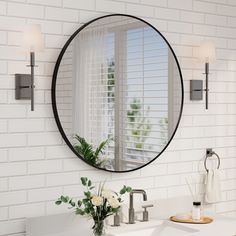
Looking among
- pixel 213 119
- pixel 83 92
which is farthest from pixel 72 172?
pixel 213 119

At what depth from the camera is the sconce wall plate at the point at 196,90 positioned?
349 cm

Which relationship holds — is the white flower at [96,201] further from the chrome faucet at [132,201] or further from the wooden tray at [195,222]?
the wooden tray at [195,222]

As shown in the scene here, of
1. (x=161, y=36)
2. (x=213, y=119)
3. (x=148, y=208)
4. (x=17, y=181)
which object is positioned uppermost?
(x=161, y=36)

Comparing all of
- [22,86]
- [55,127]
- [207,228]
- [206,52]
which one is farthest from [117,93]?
[207,228]

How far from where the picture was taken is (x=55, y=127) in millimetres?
2943

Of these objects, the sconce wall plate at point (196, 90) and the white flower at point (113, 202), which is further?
the sconce wall plate at point (196, 90)

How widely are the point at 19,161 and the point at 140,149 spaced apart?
2.64 feet

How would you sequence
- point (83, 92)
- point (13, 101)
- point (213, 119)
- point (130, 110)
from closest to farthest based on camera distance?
point (13, 101) → point (83, 92) → point (130, 110) → point (213, 119)

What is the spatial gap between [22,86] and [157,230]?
3.92ft

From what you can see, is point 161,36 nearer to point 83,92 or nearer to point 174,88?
point 174,88

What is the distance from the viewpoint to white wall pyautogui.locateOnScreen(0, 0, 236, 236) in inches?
110

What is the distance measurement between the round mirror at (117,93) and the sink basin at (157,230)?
0.37 metres

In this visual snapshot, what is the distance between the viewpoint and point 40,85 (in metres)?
2.89

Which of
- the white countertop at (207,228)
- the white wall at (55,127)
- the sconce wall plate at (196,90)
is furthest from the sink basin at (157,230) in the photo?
the sconce wall plate at (196,90)
